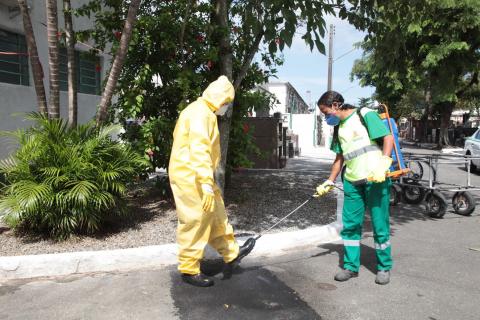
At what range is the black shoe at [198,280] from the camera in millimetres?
4012

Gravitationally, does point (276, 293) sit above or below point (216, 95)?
below

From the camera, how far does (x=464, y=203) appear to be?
7.33 metres

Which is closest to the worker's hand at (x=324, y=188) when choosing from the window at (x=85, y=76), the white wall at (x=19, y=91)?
the white wall at (x=19, y=91)

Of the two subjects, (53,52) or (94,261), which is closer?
(94,261)

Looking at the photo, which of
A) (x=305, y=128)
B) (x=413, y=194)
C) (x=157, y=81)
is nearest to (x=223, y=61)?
(x=157, y=81)

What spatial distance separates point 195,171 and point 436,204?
488cm

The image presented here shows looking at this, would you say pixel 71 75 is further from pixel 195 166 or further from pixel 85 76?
pixel 85 76

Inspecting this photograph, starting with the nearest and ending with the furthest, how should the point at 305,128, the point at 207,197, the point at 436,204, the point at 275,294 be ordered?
the point at 207,197
the point at 275,294
the point at 436,204
the point at 305,128

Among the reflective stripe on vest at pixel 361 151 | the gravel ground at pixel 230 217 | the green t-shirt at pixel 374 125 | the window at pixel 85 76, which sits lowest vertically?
the gravel ground at pixel 230 217

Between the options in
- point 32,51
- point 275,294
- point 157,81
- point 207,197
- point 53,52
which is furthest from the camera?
point 157,81

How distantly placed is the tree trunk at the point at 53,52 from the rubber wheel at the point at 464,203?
6.44 meters

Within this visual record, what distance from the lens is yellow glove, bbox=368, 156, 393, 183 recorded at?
3.93 metres

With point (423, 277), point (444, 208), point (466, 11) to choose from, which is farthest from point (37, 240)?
point (466, 11)

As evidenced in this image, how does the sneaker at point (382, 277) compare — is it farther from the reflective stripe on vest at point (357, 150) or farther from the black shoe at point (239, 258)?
the black shoe at point (239, 258)
